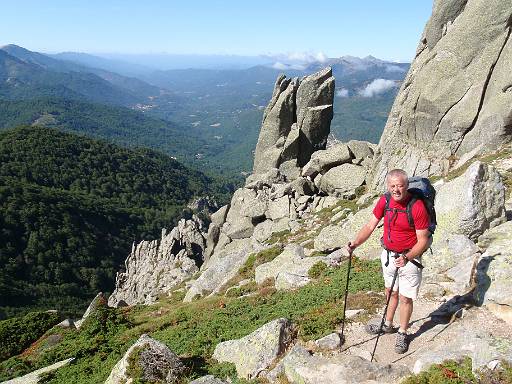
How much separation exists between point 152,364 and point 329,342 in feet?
19.5

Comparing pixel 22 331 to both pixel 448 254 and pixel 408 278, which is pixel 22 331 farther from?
pixel 448 254

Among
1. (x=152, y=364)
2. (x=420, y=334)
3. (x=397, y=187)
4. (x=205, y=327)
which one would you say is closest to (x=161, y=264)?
(x=205, y=327)

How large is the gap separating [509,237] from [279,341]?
9653mm

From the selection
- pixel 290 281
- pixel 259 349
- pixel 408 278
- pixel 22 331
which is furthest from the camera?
pixel 22 331

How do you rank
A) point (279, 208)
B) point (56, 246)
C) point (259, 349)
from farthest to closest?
point (56, 246) → point (279, 208) → point (259, 349)

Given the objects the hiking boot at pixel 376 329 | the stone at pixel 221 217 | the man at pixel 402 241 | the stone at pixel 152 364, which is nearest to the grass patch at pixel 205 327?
the stone at pixel 152 364

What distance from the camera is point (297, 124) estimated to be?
6231 cm

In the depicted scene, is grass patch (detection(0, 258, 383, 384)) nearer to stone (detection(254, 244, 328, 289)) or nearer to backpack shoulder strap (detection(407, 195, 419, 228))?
stone (detection(254, 244, 328, 289))

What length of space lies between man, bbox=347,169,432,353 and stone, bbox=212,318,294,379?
3661mm

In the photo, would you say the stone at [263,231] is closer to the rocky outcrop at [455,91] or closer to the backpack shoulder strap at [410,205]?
the rocky outcrop at [455,91]

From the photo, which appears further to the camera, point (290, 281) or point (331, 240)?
point (331, 240)

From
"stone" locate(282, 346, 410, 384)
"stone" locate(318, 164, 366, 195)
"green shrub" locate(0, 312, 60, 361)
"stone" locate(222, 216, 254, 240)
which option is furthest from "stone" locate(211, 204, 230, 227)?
"stone" locate(282, 346, 410, 384)

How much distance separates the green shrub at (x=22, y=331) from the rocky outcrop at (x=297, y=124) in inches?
1459

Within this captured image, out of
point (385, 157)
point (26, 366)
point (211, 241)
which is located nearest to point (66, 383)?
point (26, 366)
